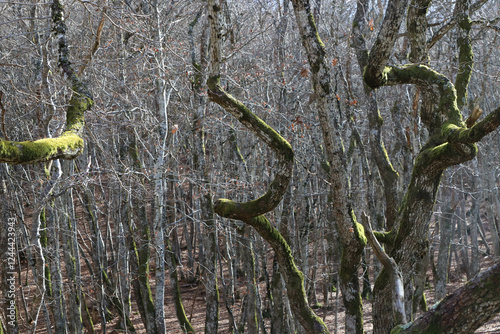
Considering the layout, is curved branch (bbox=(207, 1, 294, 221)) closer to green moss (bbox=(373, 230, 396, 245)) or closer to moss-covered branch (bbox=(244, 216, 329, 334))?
moss-covered branch (bbox=(244, 216, 329, 334))

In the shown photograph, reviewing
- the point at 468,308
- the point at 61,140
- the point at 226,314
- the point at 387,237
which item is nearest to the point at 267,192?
the point at 387,237

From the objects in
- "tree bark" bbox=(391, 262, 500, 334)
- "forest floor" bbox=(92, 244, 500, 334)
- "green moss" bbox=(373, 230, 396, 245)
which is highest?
"green moss" bbox=(373, 230, 396, 245)

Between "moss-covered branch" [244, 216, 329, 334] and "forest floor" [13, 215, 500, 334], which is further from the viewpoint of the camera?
"forest floor" [13, 215, 500, 334]

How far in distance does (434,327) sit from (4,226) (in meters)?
6.91

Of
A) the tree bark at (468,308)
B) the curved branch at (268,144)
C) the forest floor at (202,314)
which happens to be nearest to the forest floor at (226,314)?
the forest floor at (202,314)

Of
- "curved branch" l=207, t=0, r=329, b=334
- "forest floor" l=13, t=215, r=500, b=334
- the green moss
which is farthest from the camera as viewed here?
"forest floor" l=13, t=215, r=500, b=334

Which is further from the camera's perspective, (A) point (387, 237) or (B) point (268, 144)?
(A) point (387, 237)

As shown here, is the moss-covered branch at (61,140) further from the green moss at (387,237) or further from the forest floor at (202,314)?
the forest floor at (202,314)

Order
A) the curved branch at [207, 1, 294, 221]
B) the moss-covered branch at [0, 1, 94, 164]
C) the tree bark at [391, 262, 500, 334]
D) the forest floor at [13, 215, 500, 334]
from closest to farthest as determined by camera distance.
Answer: the moss-covered branch at [0, 1, 94, 164] < the tree bark at [391, 262, 500, 334] < the curved branch at [207, 1, 294, 221] < the forest floor at [13, 215, 500, 334]

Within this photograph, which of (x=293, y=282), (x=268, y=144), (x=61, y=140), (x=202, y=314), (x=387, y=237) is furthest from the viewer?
(x=202, y=314)

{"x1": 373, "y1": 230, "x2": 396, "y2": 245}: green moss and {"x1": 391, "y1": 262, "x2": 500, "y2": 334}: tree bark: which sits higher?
{"x1": 373, "y1": 230, "x2": 396, "y2": 245}: green moss

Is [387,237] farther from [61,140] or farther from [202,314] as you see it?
[202,314]

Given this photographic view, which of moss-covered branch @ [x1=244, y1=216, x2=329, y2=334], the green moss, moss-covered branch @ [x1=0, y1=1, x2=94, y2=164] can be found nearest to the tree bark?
the green moss

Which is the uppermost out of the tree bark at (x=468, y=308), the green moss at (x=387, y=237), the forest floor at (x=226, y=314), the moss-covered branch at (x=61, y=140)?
the moss-covered branch at (x=61, y=140)
